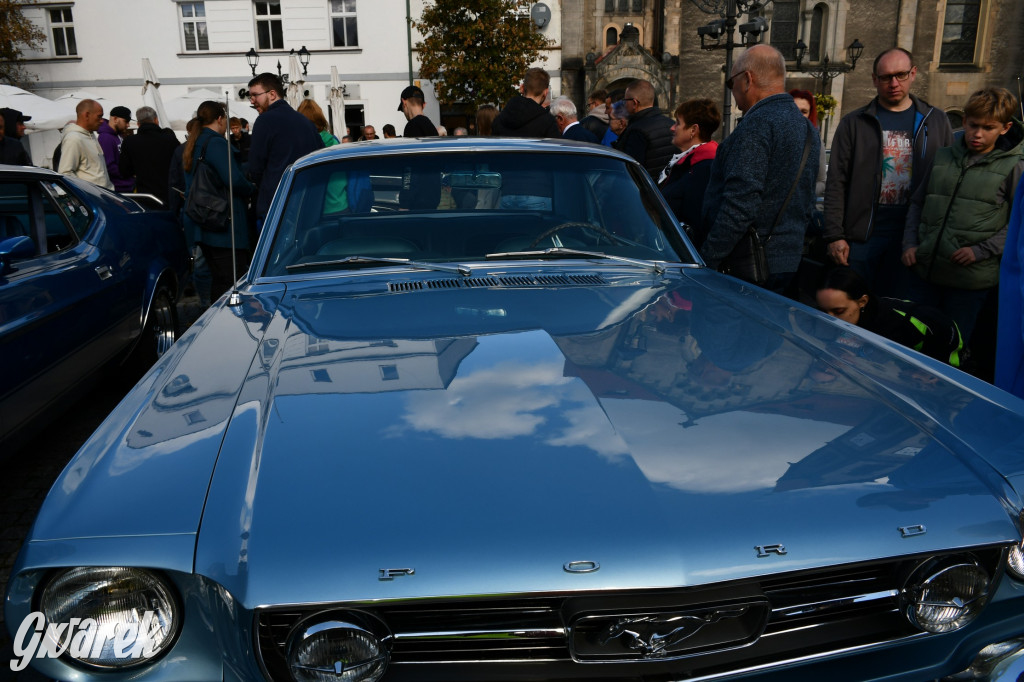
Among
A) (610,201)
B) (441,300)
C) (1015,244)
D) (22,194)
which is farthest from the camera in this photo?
(22,194)

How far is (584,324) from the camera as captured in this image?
7.12 feet

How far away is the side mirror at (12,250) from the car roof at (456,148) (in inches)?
58.9

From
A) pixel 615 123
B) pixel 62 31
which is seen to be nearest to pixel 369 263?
pixel 615 123

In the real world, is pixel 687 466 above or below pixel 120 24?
below

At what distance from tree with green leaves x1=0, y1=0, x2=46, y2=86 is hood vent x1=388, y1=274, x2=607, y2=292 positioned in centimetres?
2745

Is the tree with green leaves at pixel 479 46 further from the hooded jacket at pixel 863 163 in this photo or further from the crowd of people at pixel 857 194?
the hooded jacket at pixel 863 163

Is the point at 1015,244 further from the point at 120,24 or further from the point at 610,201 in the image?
the point at 120,24

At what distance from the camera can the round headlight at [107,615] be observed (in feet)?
4.17

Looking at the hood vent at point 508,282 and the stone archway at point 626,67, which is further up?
the stone archway at point 626,67

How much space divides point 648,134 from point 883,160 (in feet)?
5.81

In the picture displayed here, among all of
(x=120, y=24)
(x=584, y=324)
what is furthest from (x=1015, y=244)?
(x=120, y=24)

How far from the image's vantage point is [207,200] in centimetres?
580

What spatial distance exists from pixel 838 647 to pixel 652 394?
23.2 inches

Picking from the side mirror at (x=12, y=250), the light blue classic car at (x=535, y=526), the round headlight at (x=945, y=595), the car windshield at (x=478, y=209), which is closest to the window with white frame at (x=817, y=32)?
the car windshield at (x=478, y=209)
